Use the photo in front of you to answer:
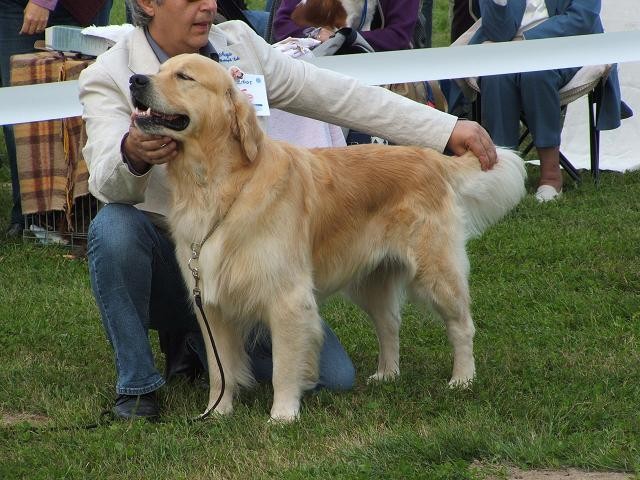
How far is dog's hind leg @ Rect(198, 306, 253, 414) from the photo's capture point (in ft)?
12.0

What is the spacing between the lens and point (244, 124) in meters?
3.26

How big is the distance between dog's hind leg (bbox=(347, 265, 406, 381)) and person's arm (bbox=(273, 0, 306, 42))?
2848 mm

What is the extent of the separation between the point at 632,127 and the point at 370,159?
5080 millimetres

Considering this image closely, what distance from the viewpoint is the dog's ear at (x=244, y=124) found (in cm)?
327

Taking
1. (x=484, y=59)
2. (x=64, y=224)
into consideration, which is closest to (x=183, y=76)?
(x=64, y=224)

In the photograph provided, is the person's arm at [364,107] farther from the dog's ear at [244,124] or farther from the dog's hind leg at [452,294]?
the dog's ear at [244,124]

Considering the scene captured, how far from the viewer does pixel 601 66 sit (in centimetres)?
694

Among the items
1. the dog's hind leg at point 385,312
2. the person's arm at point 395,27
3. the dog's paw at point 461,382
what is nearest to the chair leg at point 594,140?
the person's arm at point 395,27

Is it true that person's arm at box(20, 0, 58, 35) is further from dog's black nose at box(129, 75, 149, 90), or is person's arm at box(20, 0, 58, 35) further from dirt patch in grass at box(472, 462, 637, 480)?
dirt patch in grass at box(472, 462, 637, 480)

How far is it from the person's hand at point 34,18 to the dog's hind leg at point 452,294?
3.09m

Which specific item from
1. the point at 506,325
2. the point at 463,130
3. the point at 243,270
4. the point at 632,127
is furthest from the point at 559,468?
A: the point at 632,127

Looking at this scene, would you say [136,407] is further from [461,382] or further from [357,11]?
[357,11]

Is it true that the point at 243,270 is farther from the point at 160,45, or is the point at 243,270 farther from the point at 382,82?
the point at 382,82

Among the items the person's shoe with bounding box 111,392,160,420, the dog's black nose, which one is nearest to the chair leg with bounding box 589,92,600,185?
the person's shoe with bounding box 111,392,160,420
